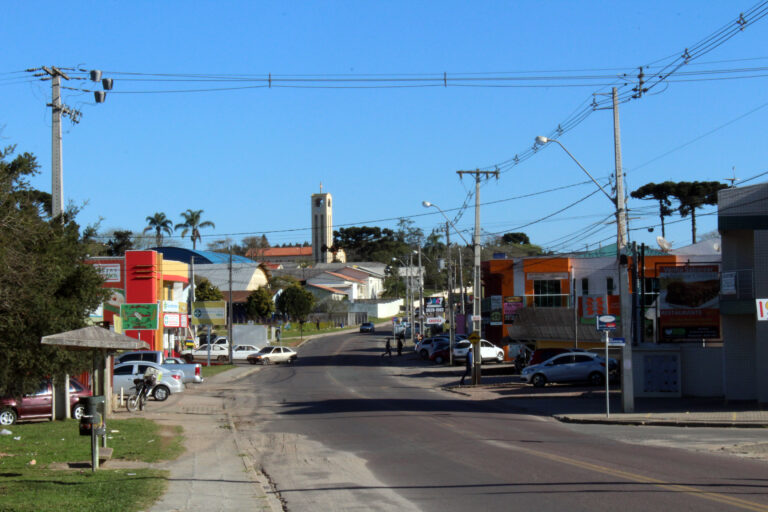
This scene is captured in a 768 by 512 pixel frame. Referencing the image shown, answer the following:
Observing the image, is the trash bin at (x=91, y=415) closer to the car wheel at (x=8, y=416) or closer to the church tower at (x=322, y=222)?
the car wheel at (x=8, y=416)

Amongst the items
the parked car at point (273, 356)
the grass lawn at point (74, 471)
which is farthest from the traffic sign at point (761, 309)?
the parked car at point (273, 356)

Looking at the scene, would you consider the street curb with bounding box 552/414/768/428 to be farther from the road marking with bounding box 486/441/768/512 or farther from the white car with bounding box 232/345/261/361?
the white car with bounding box 232/345/261/361

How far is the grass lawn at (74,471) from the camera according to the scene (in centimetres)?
1002

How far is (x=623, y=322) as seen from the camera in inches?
949

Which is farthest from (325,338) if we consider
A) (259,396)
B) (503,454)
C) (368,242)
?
(368,242)

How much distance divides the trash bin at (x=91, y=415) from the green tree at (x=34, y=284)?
2392 mm

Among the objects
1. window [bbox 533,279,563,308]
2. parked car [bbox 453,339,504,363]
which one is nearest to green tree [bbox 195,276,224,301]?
parked car [bbox 453,339,504,363]

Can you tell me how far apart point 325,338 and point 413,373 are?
41.6 meters

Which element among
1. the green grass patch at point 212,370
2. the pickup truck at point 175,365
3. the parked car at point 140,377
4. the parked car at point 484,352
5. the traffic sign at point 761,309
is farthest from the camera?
the parked car at point 484,352

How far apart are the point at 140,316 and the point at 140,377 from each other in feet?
43.2

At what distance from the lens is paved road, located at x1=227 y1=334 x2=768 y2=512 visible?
1052 cm

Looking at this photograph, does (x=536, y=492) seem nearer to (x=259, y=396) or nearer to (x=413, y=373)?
(x=259, y=396)

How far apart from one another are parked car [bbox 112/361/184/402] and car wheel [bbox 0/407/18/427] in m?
8.05

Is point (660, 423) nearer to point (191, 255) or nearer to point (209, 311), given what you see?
point (209, 311)
